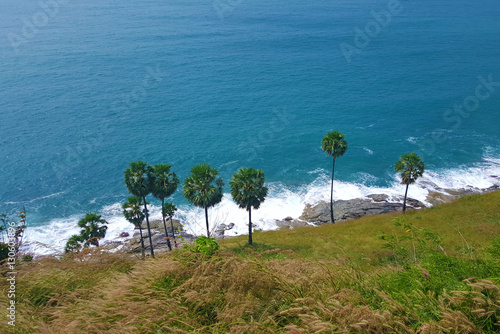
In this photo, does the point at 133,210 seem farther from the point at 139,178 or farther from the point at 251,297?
the point at 251,297

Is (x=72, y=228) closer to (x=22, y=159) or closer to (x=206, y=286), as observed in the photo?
(x=22, y=159)

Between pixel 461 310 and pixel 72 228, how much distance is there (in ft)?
221

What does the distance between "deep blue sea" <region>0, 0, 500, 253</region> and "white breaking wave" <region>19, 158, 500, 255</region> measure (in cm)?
35

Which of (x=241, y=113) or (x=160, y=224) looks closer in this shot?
(x=160, y=224)

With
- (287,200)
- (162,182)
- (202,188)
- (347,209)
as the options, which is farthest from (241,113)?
(202,188)

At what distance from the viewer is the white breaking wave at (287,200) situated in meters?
63.2

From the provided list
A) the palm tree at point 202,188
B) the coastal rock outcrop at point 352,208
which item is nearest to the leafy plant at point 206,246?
the palm tree at point 202,188

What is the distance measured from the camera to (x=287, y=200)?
7012 centimetres

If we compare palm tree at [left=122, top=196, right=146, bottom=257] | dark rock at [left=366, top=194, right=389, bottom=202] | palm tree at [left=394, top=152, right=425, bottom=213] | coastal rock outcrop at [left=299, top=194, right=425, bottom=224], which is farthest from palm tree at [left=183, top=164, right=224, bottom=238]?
dark rock at [left=366, top=194, right=389, bottom=202]

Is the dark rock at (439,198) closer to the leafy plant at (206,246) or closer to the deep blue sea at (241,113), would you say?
the deep blue sea at (241,113)

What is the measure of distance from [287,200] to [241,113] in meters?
36.8

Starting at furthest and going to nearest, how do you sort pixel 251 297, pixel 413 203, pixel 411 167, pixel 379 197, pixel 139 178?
1. pixel 379 197
2. pixel 413 203
3. pixel 411 167
4. pixel 139 178
5. pixel 251 297

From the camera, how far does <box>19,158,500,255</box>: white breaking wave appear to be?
208 feet

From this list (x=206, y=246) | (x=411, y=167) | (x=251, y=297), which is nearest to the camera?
(x=251, y=297)
